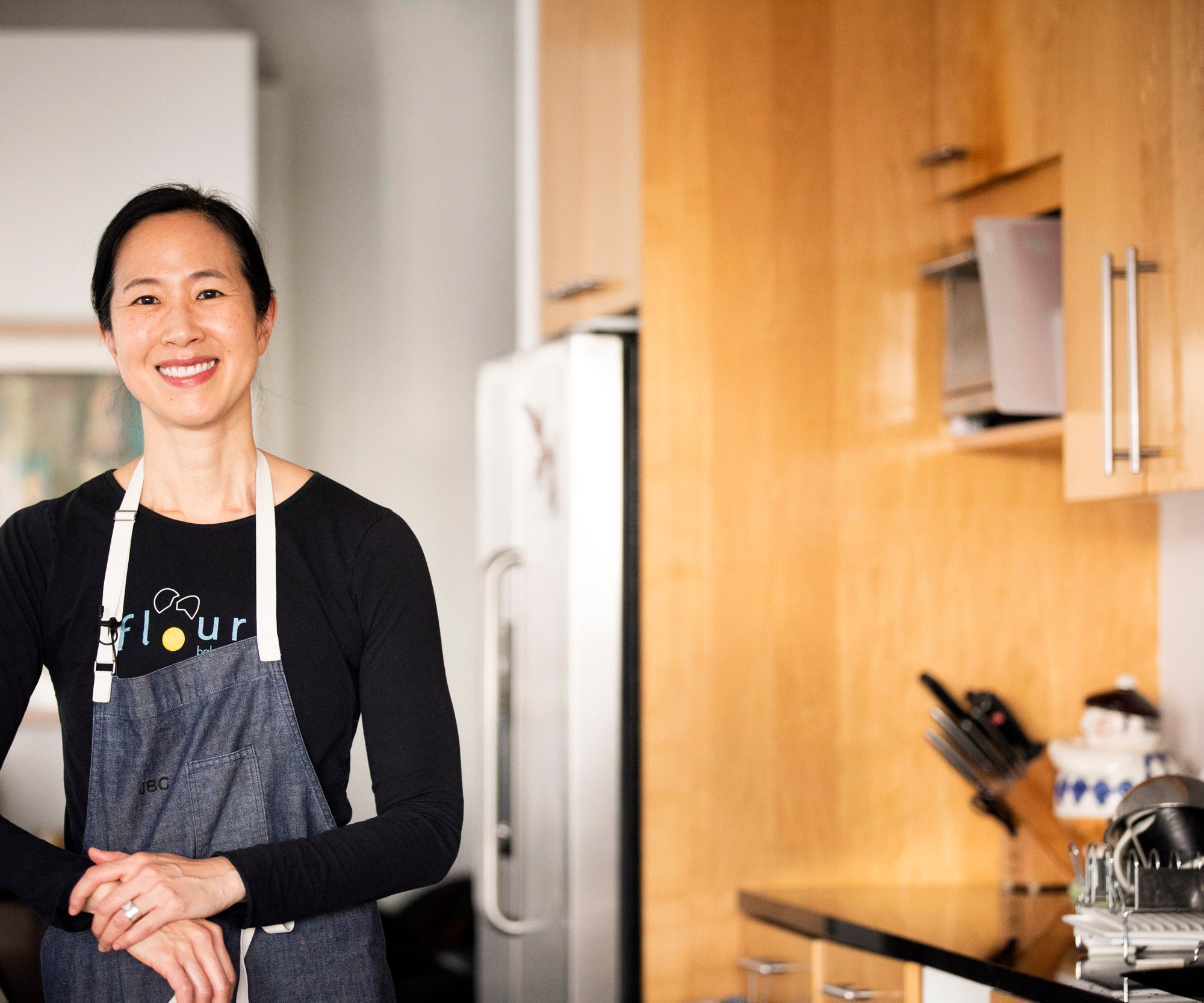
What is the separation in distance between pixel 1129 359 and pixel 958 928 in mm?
847

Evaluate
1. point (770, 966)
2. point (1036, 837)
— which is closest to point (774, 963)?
point (770, 966)

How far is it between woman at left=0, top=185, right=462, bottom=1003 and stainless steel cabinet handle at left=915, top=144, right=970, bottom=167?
162 cm

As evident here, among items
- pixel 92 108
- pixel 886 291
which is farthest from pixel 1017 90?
pixel 92 108

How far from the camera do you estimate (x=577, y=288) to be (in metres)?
2.52

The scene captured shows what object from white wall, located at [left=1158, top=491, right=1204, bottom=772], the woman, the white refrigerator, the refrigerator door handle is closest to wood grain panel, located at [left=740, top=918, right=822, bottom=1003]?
the white refrigerator

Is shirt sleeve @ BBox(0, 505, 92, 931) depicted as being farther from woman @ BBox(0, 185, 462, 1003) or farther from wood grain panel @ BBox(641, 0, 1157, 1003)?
wood grain panel @ BBox(641, 0, 1157, 1003)

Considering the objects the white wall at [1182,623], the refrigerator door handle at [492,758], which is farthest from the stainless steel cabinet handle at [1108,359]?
the refrigerator door handle at [492,758]

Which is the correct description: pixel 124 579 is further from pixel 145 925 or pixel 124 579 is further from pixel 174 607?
pixel 145 925

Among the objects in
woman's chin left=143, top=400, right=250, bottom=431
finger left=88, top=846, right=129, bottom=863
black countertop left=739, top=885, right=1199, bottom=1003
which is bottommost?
black countertop left=739, top=885, right=1199, bottom=1003

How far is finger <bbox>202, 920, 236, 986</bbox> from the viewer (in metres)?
0.85

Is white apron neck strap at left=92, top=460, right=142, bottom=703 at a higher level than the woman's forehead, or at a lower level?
lower

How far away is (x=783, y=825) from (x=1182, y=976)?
2.54 ft

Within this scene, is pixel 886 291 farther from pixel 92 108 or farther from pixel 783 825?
pixel 92 108

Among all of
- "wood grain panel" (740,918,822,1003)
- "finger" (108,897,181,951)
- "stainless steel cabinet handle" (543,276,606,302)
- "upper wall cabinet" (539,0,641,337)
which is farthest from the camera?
"stainless steel cabinet handle" (543,276,606,302)
